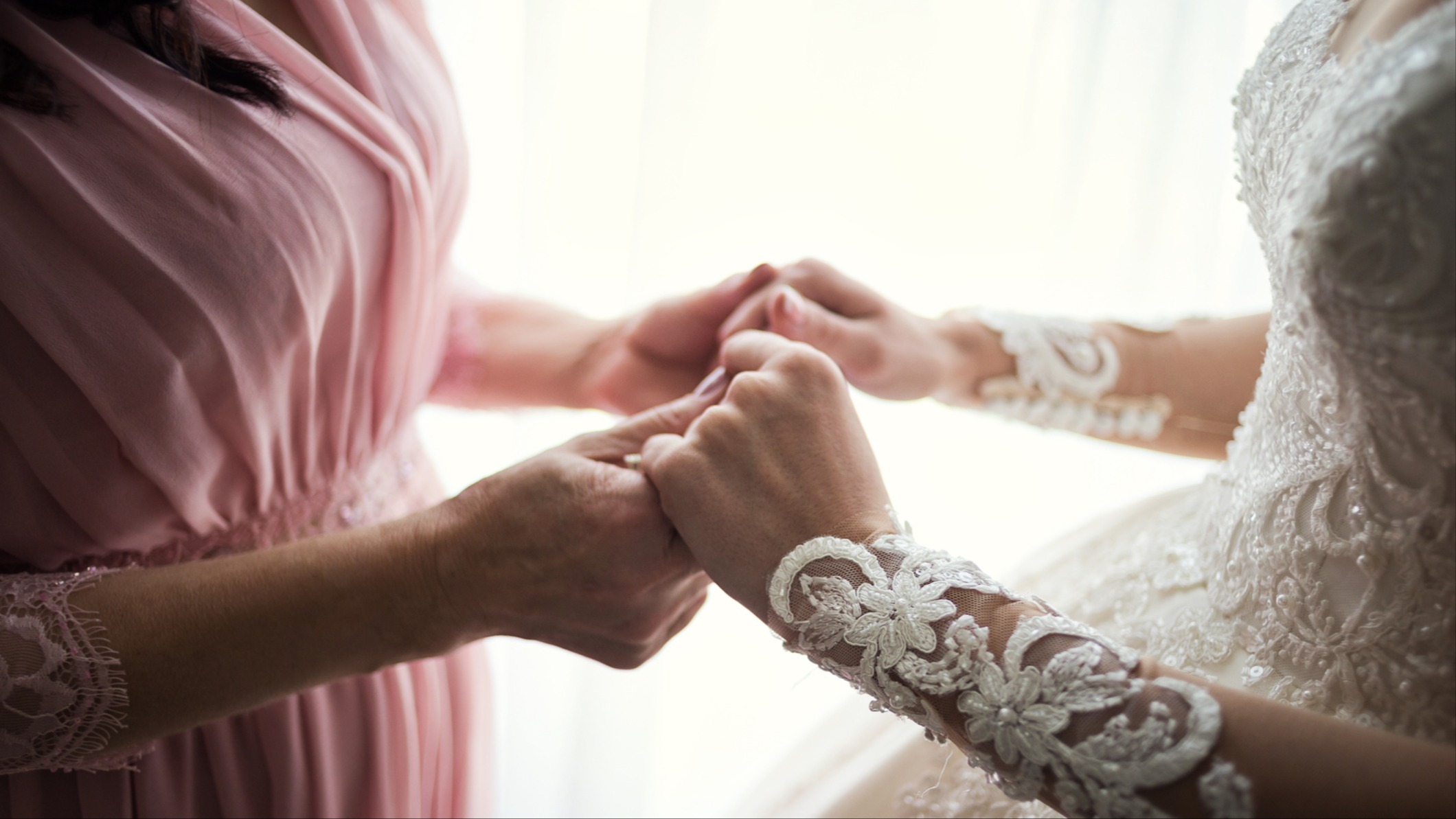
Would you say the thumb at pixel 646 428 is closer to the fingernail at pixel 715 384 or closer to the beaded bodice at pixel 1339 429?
the fingernail at pixel 715 384

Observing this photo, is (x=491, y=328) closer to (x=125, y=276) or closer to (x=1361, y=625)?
(x=125, y=276)

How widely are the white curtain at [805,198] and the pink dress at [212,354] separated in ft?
2.02

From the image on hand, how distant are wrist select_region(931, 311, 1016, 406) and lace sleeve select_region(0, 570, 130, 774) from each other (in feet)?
3.45

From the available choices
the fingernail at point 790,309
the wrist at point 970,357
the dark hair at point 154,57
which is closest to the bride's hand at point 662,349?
the fingernail at point 790,309

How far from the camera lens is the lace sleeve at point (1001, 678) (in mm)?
549

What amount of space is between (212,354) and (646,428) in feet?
1.43

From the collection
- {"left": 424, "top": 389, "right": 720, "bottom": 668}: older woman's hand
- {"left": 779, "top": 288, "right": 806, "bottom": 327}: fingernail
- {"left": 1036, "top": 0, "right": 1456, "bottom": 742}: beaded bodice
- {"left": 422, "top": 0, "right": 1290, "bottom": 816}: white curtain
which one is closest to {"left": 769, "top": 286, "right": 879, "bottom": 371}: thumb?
{"left": 779, "top": 288, "right": 806, "bottom": 327}: fingernail

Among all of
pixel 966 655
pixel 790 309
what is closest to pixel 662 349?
pixel 790 309

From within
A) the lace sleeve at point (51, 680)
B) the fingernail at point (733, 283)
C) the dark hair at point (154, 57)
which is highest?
the dark hair at point (154, 57)

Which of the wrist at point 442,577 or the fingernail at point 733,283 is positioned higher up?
the fingernail at point 733,283

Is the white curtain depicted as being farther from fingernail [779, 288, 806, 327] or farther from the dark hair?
the dark hair

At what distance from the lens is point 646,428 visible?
0.93m

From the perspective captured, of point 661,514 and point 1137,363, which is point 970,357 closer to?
point 1137,363

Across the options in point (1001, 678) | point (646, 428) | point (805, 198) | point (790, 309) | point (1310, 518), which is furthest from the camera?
point (805, 198)
